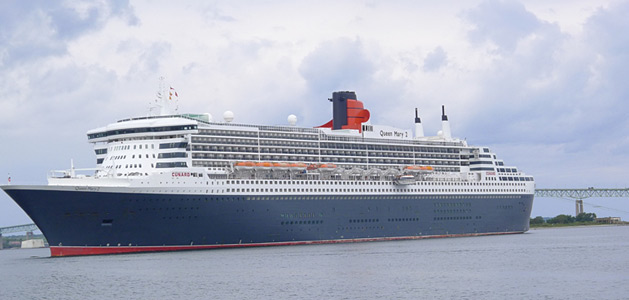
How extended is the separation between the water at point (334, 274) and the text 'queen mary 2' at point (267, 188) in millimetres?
2032

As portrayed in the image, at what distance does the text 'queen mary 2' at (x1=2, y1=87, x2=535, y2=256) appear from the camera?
55938 millimetres

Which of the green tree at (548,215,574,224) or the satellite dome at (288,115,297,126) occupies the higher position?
the satellite dome at (288,115,297,126)

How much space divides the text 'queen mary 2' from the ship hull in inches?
3.1

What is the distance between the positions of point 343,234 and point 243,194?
35.0 ft

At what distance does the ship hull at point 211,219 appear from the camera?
55.2 metres

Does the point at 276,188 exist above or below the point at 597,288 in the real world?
above

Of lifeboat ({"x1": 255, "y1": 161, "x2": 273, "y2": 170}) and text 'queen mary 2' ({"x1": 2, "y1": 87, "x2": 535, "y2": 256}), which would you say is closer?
text 'queen mary 2' ({"x1": 2, "y1": 87, "x2": 535, "y2": 256})

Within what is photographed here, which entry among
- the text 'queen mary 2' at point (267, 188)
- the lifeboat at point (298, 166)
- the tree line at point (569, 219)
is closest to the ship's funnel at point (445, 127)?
the text 'queen mary 2' at point (267, 188)

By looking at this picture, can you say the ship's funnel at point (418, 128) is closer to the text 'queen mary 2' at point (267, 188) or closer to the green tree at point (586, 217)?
the text 'queen mary 2' at point (267, 188)

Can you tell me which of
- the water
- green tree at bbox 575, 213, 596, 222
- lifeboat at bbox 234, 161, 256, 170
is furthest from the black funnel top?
green tree at bbox 575, 213, 596, 222

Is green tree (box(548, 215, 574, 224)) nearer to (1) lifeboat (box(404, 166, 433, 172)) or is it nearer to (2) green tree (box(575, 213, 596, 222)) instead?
(2) green tree (box(575, 213, 596, 222))

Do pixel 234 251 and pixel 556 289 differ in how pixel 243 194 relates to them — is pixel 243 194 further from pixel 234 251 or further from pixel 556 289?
pixel 556 289

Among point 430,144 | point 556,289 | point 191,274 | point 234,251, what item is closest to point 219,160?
point 234,251

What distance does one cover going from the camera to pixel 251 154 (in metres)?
65.1
